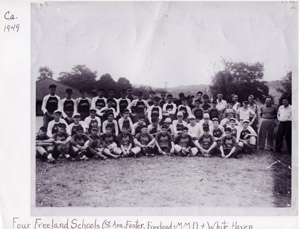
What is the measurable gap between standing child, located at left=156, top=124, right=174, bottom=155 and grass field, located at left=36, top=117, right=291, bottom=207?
0.03 m

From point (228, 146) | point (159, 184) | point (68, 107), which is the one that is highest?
point (68, 107)

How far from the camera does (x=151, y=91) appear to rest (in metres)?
1.15

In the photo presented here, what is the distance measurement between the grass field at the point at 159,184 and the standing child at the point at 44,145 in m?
0.02

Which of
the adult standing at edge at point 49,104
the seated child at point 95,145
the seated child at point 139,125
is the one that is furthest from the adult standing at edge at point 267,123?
the adult standing at edge at point 49,104

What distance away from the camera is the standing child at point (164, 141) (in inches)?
45.9

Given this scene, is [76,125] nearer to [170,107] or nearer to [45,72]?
[45,72]

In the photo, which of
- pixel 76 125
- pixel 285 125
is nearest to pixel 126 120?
pixel 76 125

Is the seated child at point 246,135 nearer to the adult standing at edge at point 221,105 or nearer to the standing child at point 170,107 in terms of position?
the adult standing at edge at point 221,105

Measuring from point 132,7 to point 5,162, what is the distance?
567mm

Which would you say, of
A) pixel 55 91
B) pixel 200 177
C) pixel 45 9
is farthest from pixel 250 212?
pixel 45 9

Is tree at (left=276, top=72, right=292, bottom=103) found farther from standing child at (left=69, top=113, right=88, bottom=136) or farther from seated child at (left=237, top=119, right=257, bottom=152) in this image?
standing child at (left=69, top=113, right=88, bottom=136)

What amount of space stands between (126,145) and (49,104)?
25 centimetres

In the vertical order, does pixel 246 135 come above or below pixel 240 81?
below

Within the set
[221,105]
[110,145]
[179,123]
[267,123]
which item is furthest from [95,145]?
[267,123]
